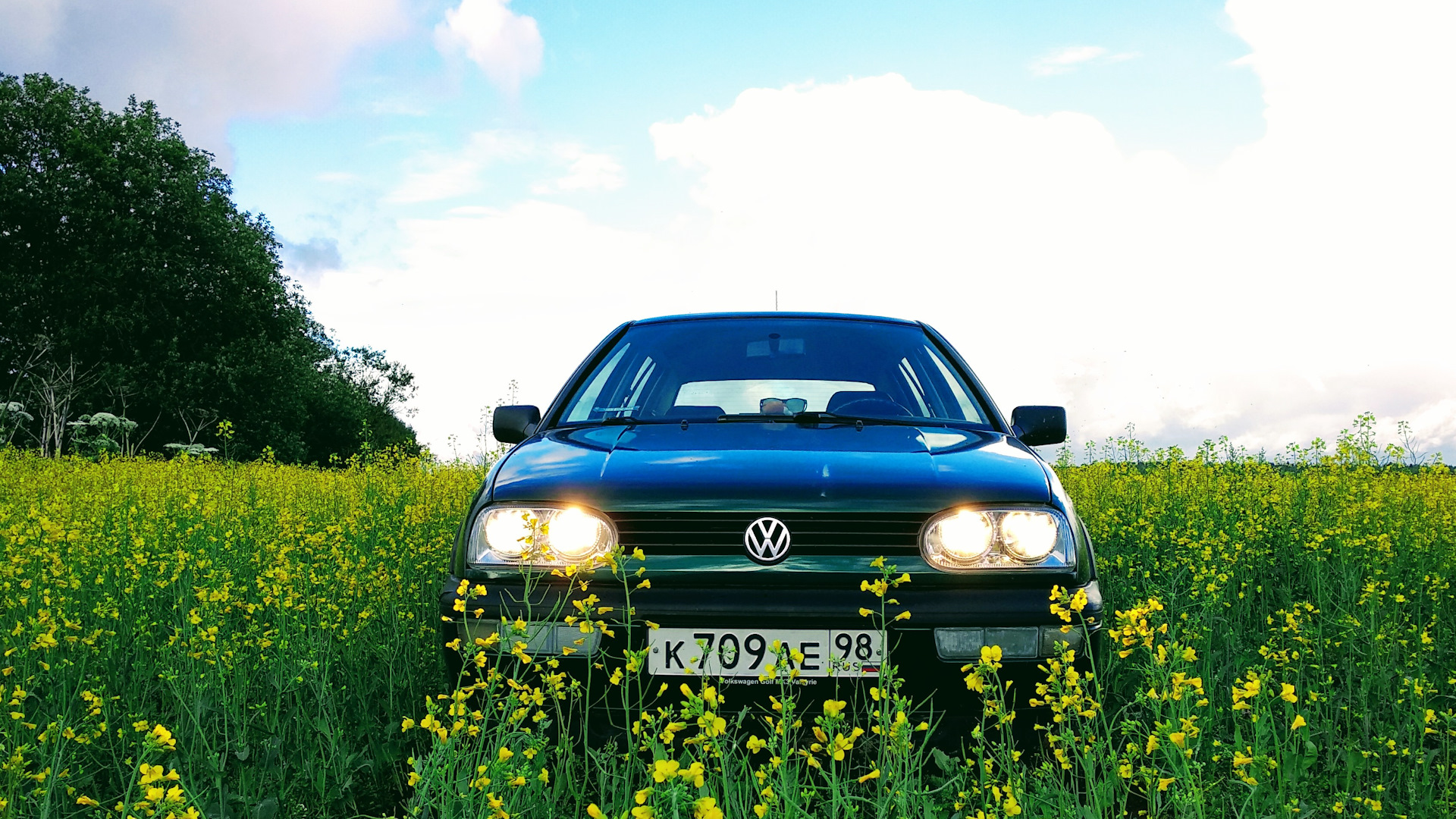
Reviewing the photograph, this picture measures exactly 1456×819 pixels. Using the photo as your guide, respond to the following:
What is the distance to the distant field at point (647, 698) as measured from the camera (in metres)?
2.25

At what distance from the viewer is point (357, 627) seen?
4023mm

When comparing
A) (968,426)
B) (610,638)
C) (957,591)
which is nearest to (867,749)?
(957,591)

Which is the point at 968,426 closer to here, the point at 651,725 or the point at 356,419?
the point at 651,725

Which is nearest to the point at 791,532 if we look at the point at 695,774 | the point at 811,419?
the point at 811,419

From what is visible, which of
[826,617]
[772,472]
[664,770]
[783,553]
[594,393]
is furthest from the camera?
[594,393]

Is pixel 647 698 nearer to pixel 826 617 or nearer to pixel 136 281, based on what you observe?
pixel 826 617

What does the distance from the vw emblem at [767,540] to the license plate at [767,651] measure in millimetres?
199

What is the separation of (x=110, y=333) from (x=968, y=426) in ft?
95.2

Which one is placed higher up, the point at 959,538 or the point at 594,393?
the point at 594,393

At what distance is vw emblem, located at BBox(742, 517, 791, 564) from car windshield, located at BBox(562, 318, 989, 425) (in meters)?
1.35

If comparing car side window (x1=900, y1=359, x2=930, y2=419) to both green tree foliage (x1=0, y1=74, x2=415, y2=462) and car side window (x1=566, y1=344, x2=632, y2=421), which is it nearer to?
car side window (x1=566, y1=344, x2=632, y2=421)

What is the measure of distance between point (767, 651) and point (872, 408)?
150 cm

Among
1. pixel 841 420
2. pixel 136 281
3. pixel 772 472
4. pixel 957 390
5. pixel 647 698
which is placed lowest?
pixel 647 698

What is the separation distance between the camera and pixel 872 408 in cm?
384
